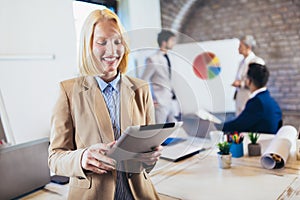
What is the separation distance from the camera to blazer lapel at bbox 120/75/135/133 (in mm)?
569

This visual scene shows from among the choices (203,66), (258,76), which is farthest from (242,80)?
(203,66)

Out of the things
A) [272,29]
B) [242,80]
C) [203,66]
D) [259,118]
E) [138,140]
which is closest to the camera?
[138,140]

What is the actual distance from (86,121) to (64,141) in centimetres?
6

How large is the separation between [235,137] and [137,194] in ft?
1.81

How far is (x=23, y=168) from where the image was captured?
771 mm

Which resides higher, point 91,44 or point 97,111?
point 91,44

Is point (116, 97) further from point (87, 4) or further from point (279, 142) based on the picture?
point (279, 142)

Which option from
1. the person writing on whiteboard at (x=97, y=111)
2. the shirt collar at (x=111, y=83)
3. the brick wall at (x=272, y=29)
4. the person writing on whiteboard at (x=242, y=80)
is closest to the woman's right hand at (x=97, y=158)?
the person writing on whiteboard at (x=97, y=111)

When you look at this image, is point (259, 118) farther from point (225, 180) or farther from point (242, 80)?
point (225, 180)

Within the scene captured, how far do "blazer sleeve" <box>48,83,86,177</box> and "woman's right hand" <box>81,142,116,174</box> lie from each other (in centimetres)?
1

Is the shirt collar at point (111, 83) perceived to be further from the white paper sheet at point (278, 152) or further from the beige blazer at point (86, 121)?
the white paper sheet at point (278, 152)

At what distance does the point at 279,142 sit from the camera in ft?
3.36

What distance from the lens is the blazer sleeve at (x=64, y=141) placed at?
0.55 meters

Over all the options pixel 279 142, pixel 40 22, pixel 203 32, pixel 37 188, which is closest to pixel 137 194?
pixel 37 188
